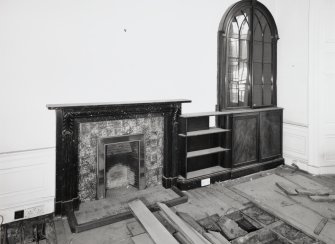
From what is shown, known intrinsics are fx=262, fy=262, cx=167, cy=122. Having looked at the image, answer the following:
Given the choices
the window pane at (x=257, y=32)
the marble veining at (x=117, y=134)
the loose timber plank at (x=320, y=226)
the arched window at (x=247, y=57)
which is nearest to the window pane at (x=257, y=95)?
the arched window at (x=247, y=57)

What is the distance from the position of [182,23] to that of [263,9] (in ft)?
5.92

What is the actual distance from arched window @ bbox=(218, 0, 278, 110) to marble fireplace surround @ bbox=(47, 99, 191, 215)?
1.18 meters

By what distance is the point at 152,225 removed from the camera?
9.30 ft

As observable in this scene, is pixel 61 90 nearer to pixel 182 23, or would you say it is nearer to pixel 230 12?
pixel 182 23

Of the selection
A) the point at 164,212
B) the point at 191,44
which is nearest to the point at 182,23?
the point at 191,44

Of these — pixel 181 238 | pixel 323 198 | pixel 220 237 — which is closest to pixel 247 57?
pixel 323 198

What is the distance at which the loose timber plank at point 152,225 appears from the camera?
2583 mm

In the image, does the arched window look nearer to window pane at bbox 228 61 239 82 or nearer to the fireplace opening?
window pane at bbox 228 61 239 82

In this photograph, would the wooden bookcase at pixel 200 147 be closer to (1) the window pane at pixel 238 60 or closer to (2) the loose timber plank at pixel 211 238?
(1) the window pane at pixel 238 60

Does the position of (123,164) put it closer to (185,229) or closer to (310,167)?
(185,229)

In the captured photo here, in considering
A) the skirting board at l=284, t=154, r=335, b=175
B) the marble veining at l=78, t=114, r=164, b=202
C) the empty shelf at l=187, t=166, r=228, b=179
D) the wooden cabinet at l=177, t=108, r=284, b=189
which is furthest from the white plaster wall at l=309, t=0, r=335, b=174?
the marble veining at l=78, t=114, r=164, b=202

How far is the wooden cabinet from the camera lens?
4137 mm

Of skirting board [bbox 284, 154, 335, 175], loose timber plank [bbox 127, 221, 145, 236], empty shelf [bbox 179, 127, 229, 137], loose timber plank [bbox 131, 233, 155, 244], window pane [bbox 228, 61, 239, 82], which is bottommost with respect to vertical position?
loose timber plank [bbox 131, 233, 155, 244]

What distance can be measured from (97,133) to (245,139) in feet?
8.51
